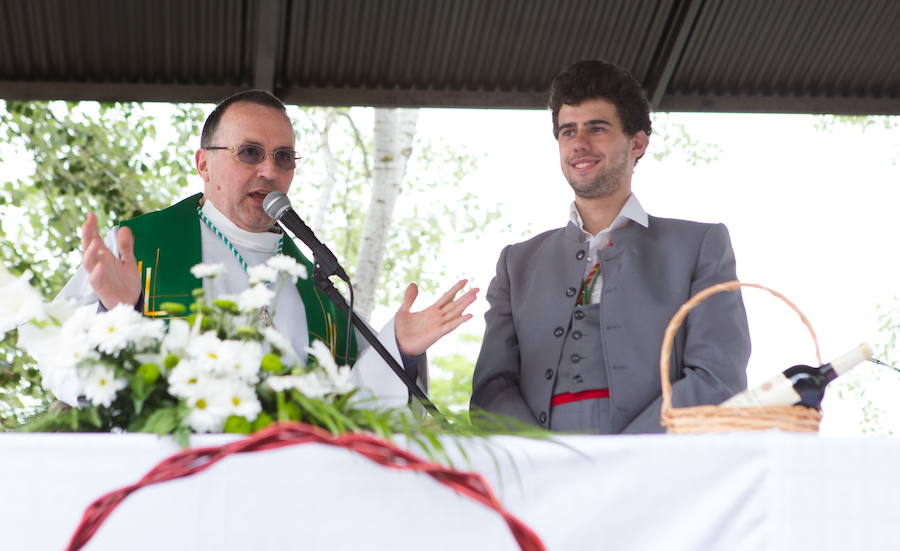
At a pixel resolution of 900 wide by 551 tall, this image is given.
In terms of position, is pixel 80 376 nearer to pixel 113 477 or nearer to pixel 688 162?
pixel 113 477

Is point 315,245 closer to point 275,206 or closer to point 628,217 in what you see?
point 275,206

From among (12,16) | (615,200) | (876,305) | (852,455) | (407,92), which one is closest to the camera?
(852,455)

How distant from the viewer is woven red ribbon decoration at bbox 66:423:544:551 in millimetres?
1306

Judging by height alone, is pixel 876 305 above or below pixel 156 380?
above

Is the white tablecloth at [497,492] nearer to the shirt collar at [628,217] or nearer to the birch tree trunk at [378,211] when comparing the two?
the shirt collar at [628,217]

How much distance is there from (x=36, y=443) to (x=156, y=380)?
7.7 inches

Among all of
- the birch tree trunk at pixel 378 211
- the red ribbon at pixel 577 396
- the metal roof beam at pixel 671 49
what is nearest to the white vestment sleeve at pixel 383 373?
the red ribbon at pixel 577 396

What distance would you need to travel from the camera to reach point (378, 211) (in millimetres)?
8570

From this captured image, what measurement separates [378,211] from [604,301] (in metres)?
5.90

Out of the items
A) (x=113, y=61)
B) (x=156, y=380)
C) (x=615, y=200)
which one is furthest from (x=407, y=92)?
(x=156, y=380)

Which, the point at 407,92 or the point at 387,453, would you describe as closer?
the point at 387,453

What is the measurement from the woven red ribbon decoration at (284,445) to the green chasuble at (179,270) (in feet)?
5.26

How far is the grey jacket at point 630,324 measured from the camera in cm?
266

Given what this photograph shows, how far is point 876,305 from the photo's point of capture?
40.4 ft
